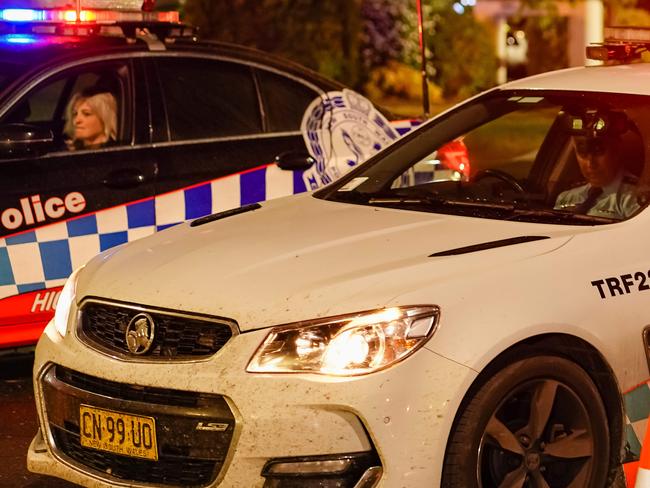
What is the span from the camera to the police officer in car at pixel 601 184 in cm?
505

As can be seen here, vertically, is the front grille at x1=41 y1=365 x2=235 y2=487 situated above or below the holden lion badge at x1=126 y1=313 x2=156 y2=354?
below

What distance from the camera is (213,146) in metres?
7.12

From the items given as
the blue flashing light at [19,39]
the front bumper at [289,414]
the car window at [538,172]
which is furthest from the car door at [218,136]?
the front bumper at [289,414]

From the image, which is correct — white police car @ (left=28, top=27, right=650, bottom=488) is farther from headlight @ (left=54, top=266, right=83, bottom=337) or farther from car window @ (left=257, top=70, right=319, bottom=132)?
car window @ (left=257, top=70, right=319, bottom=132)

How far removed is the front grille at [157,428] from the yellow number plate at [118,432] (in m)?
0.02

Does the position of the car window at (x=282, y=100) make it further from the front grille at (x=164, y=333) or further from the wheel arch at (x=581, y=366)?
the wheel arch at (x=581, y=366)

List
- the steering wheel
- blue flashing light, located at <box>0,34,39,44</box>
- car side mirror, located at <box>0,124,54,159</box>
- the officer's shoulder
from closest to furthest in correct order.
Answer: the officer's shoulder → the steering wheel → car side mirror, located at <box>0,124,54,159</box> → blue flashing light, located at <box>0,34,39,44</box>

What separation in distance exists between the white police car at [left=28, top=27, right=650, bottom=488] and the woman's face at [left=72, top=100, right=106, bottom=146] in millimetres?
2000

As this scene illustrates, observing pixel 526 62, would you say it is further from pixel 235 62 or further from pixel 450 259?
pixel 450 259

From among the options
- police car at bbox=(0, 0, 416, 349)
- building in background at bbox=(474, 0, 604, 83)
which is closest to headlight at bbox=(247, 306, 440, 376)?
police car at bbox=(0, 0, 416, 349)

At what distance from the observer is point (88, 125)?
23.1ft

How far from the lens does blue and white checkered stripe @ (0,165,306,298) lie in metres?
6.51

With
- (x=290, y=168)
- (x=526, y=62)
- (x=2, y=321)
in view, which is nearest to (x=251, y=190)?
(x=290, y=168)

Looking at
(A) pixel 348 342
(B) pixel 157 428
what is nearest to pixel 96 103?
(B) pixel 157 428
